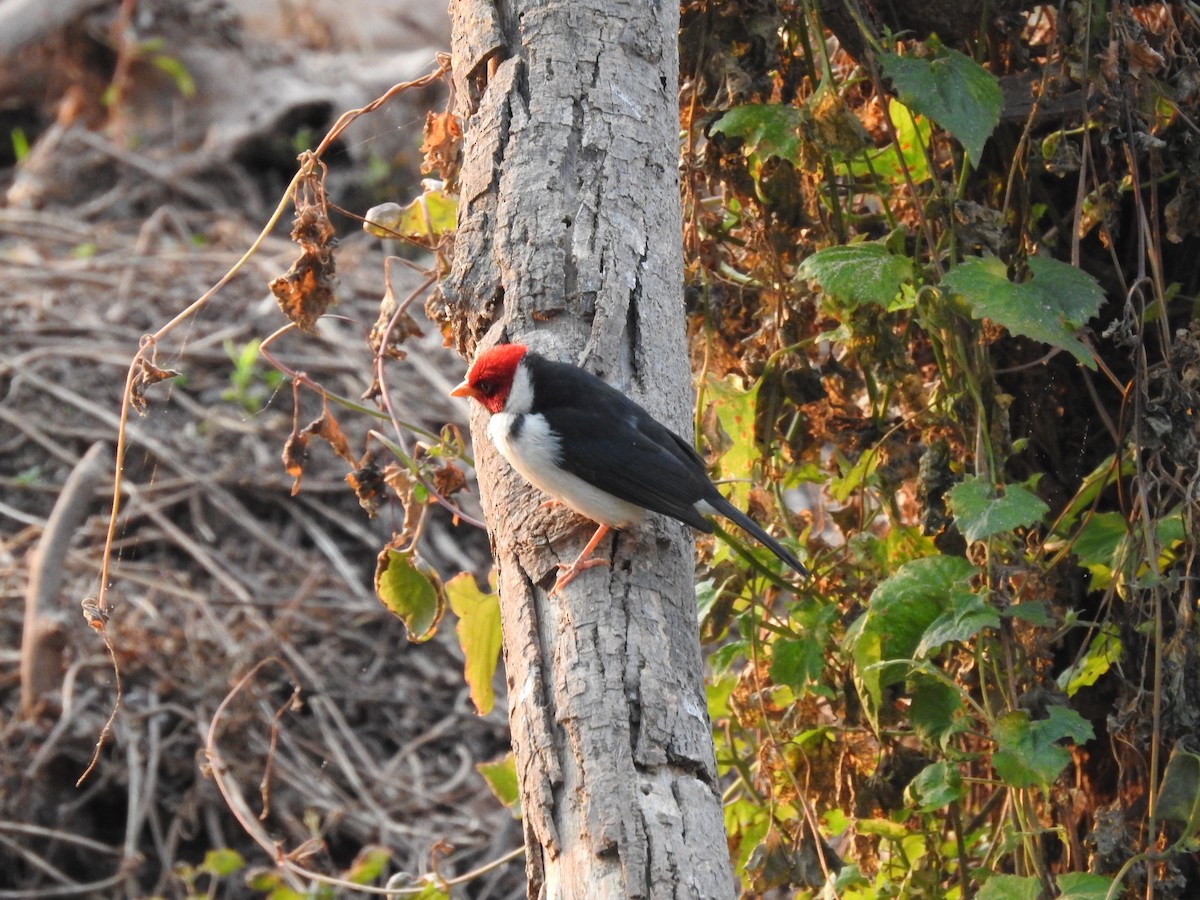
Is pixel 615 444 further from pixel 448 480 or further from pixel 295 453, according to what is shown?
pixel 295 453

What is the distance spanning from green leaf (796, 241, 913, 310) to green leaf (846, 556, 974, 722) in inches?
22.6

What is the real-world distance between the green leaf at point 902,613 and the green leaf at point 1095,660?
1.24 ft

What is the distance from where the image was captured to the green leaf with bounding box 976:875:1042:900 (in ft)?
9.28

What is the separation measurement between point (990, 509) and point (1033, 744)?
0.48 meters

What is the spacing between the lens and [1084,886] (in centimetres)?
280

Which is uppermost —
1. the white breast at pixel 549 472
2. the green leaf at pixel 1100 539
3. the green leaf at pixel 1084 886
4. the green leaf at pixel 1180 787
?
the white breast at pixel 549 472

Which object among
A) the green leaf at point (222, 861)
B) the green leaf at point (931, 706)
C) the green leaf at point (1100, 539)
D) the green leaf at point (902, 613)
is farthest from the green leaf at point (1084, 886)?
the green leaf at point (222, 861)

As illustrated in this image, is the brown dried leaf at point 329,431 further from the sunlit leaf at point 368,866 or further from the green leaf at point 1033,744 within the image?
the green leaf at point 1033,744

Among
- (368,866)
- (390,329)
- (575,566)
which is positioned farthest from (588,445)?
(368,866)

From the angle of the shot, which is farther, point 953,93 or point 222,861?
point 222,861

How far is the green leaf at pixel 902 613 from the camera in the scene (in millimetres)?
2959

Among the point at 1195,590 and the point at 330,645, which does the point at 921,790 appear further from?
the point at 330,645

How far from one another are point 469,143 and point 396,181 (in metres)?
6.44

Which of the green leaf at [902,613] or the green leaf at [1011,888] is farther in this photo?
the green leaf at [902,613]
